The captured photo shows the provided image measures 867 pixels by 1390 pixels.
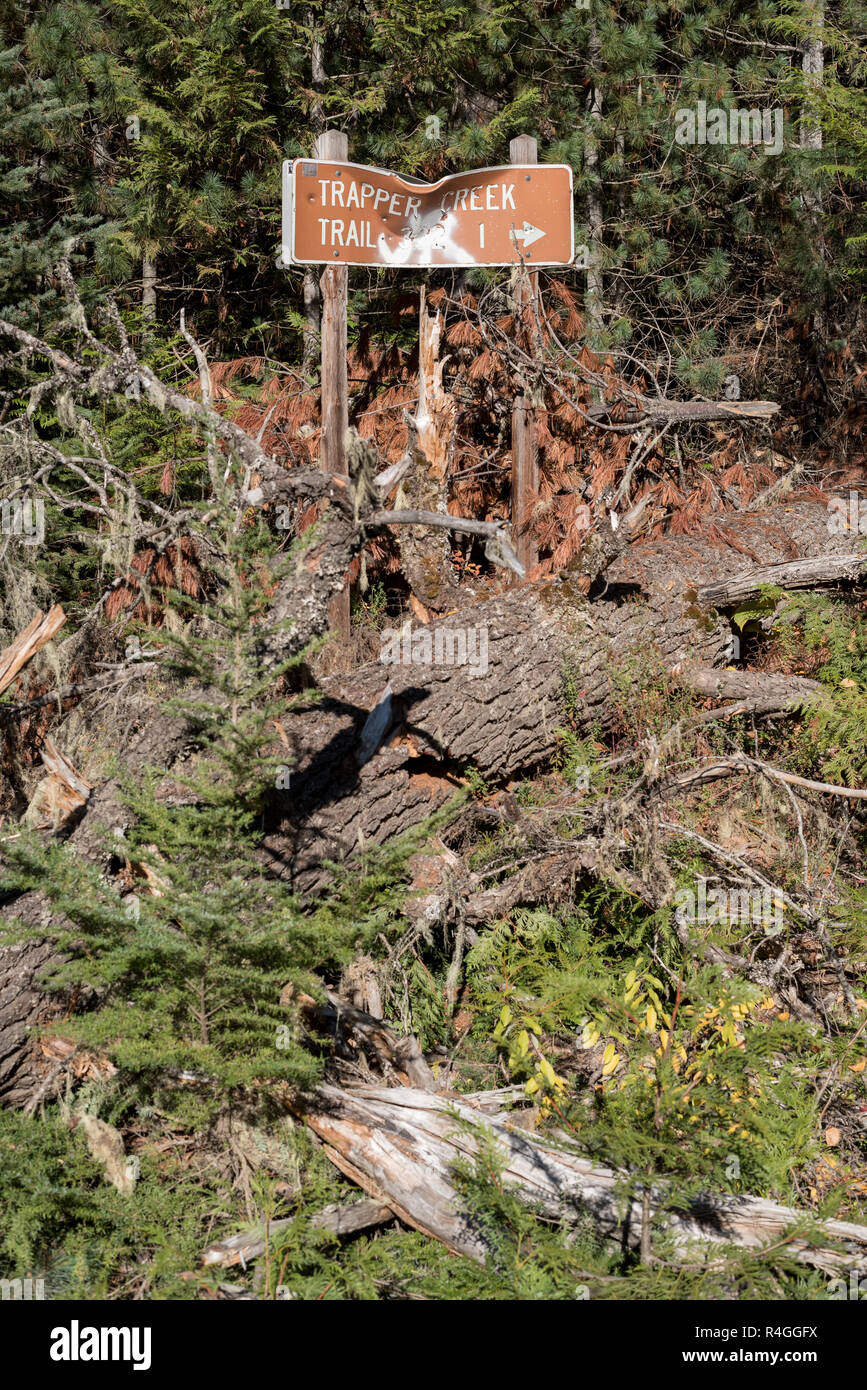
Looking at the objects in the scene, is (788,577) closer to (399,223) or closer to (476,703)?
(476,703)

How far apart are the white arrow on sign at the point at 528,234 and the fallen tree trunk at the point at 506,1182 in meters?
4.70

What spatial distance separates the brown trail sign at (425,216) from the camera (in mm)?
5805

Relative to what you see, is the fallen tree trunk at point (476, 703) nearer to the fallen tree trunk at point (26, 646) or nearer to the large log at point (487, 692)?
the large log at point (487, 692)

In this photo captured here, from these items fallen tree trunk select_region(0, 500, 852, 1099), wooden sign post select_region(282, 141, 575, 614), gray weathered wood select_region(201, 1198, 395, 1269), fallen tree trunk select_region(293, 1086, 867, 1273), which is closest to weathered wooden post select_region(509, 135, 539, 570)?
wooden sign post select_region(282, 141, 575, 614)

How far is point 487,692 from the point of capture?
5273mm

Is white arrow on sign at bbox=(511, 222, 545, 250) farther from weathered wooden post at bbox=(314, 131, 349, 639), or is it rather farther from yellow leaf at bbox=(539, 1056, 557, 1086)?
yellow leaf at bbox=(539, 1056, 557, 1086)

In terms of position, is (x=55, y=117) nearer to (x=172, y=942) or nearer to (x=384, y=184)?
(x=384, y=184)

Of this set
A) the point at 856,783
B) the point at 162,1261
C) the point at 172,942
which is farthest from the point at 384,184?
the point at 162,1261

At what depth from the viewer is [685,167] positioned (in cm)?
887

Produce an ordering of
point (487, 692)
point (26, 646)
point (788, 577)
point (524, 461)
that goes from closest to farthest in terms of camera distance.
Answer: point (26, 646) < point (487, 692) < point (788, 577) < point (524, 461)

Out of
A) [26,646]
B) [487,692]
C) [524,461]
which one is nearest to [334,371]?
[524,461]

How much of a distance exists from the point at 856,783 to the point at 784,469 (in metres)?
4.35

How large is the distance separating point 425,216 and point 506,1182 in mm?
4990

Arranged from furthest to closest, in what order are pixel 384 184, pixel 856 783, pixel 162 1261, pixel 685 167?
1. pixel 685 167
2. pixel 384 184
3. pixel 856 783
4. pixel 162 1261
